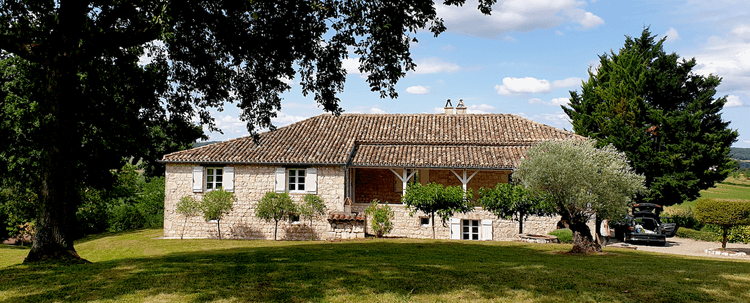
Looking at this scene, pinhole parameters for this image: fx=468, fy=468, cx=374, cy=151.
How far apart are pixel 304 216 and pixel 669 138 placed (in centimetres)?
2332

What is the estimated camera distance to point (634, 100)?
2995 centimetres

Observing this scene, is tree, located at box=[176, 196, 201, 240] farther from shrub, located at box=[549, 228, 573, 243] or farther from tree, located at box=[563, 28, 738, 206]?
tree, located at box=[563, 28, 738, 206]

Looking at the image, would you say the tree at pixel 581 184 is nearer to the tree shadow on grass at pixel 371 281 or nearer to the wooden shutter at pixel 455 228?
the tree shadow on grass at pixel 371 281

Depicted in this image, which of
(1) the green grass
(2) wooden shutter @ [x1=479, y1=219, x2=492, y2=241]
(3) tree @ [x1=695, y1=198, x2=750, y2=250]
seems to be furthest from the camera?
(2) wooden shutter @ [x1=479, y1=219, x2=492, y2=241]

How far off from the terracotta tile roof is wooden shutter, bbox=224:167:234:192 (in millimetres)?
549

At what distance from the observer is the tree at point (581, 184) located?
1526 cm

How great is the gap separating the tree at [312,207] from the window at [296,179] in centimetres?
77

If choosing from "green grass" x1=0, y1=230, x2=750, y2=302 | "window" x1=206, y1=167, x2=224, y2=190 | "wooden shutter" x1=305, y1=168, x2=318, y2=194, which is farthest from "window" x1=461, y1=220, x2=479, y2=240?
"window" x1=206, y1=167, x2=224, y2=190

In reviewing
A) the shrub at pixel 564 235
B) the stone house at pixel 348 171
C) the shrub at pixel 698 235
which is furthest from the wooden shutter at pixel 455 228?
the shrub at pixel 698 235

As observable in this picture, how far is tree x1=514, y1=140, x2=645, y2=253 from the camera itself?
601 inches

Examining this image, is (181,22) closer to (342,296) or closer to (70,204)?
(70,204)

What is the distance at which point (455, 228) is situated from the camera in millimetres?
22281

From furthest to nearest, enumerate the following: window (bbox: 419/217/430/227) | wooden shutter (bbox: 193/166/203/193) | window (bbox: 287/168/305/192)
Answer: wooden shutter (bbox: 193/166/203/193) < window (bbox: 287/168/305/192) < window (bbox: 419/217/430/227)

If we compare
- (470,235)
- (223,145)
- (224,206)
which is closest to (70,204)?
(224,206)
